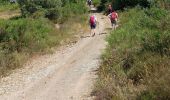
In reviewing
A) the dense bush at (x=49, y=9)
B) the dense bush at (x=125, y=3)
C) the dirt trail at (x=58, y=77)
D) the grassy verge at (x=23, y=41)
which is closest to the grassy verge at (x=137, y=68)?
the dirt trail at (x=58, y=77)

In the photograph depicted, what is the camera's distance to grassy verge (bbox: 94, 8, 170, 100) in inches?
450

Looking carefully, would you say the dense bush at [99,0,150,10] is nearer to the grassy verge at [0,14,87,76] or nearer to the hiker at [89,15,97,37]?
the hiker at [89,15,97,37]

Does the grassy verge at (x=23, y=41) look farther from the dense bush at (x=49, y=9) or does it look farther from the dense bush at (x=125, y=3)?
the dense bush at (x=125, y=3)

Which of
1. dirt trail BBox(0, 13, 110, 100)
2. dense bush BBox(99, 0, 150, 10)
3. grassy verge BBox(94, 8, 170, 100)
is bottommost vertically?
dirt trail BBox(0, 13, 110, 100)

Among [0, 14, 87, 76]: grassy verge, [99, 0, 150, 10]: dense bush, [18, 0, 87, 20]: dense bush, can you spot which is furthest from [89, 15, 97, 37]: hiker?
[99, 0, 150, 10]: dense bush

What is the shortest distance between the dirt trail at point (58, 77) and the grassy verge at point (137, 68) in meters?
0.99

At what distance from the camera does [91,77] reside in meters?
17.4

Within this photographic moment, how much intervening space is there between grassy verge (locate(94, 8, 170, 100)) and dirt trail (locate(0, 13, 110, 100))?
3.25 ft

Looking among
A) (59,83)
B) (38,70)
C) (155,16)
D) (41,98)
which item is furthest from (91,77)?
(155,16)

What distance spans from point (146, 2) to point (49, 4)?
27.0ft

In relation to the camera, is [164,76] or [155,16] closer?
[164,76]

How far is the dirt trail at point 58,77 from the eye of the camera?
1581cm

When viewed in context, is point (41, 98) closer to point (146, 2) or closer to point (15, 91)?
point (15, 91)

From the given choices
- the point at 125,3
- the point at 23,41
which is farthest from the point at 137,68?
the point at 125,3
